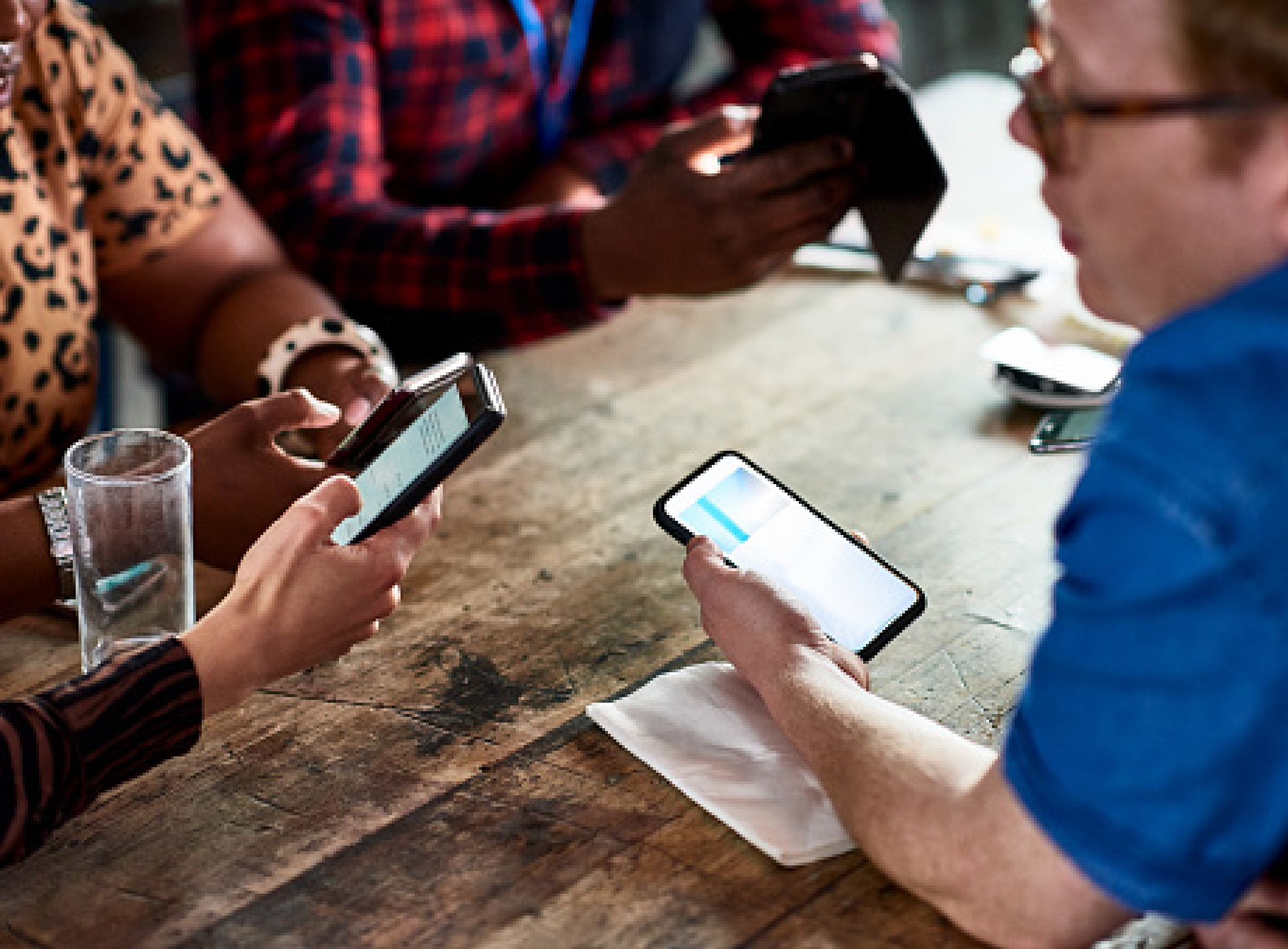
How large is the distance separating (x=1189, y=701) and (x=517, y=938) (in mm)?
389

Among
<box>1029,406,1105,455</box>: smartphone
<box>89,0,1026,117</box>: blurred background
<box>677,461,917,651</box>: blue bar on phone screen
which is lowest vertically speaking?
<box>89,0,1026,117</box>: blurred background

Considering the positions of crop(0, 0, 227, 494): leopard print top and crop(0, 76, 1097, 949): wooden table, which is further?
crop(0, 0, 227, 494): leopard print top

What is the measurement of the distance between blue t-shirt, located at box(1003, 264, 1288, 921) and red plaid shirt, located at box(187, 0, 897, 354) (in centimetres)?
98

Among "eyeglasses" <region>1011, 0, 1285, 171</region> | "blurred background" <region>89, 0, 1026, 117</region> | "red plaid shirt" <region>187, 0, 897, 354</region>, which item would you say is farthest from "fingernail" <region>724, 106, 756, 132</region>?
"blurred background" <region>89, 0, 1026, 117</region>

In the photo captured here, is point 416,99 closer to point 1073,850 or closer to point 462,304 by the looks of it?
point 462,304

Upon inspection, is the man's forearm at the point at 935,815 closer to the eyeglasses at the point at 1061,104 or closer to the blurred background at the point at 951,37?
the eyeglasses at the point at 1061,104

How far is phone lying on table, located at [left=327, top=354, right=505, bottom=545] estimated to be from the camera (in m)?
1.04

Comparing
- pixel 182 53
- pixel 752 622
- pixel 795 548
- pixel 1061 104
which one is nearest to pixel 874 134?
pixel 795 548

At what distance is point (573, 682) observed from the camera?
1126 millimetres

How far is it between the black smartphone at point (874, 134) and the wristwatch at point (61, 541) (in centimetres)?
70

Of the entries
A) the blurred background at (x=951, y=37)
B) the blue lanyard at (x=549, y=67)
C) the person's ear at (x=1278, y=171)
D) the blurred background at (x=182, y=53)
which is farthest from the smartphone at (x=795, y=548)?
the blurred background at (x=951, y=37)

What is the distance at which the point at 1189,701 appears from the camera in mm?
708

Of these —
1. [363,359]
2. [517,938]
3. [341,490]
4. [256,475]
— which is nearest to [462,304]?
→ [363,359]

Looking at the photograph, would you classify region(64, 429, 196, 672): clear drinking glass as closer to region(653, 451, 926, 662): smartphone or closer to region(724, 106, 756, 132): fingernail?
region(653, 451, 926, 662): smartphone
